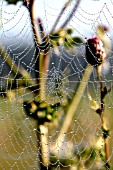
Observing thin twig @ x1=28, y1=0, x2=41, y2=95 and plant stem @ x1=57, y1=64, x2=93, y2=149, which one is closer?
thin twig @ x1=28, y1=0, x2=41, y2=95

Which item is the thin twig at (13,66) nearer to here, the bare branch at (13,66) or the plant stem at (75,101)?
the bare branch at (13,66)

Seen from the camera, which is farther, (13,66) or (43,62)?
(13,66)

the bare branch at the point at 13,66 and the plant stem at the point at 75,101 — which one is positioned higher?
the bare branch at the point at 13,66

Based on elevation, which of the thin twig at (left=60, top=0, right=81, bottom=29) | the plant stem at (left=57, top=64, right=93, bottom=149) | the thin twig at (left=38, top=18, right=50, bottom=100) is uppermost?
the thin twig at (left=60, top=0, right=81, bottom=29)

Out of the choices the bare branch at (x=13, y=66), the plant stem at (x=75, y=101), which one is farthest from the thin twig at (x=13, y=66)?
the plant stem at (x=75, y=101)

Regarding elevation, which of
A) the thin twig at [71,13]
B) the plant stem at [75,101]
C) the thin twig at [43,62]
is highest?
the thin twig at [71,13]

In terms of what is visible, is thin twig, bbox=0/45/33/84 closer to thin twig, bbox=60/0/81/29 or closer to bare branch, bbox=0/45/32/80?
bare branch, bbox=0/45/32/80

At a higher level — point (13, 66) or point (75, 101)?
point (13, 66)

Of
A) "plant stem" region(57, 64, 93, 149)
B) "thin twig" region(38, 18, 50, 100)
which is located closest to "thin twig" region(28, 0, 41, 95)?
"thin twig" region(38, 18, 50, 100)

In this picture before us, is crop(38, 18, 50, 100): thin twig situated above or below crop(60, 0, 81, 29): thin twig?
below

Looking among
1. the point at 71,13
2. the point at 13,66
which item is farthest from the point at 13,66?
the point at 71,13

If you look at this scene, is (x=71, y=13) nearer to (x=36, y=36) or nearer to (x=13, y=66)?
(x=36, y=36)

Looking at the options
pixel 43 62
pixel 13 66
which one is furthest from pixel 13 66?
pixel 43 62

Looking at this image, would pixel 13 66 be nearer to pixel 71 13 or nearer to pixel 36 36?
pixel 36 36
